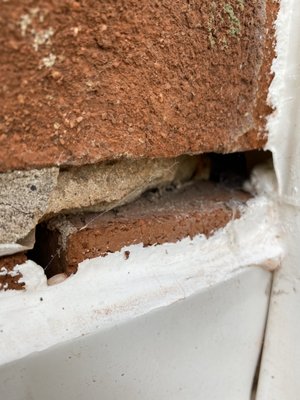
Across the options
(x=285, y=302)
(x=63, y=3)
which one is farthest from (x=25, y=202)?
(x=285, y=302)

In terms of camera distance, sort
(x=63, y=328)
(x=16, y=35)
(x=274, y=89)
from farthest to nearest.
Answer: (x=274, y=89)
(x=63, y=328)
(x=16, y=35)

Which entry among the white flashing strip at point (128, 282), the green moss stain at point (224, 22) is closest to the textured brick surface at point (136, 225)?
the white flashing strip at point (128, 282)

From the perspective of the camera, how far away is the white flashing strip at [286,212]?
660 mm

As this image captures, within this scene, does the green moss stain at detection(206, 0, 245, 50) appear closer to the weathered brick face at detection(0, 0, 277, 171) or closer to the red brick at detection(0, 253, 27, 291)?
the weathered brick face at detection(0, 0, 277, 171)

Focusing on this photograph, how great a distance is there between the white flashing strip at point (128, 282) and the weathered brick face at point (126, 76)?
0.14 meters

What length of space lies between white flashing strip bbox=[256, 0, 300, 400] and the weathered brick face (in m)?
0.03

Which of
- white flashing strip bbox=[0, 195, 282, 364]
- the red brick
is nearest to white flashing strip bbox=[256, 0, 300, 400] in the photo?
white flashing strip bbox=[0, 195, 282, 364]

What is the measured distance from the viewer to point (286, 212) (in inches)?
28.5

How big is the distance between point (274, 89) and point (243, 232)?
0.22 metres

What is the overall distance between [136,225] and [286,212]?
266 millimetres

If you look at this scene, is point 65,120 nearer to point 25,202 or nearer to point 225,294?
point 25,202

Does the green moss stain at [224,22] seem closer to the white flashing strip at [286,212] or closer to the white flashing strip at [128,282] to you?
the white flashing strip at [286,212]

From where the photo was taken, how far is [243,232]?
2.36ft

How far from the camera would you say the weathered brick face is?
42 centimetres
